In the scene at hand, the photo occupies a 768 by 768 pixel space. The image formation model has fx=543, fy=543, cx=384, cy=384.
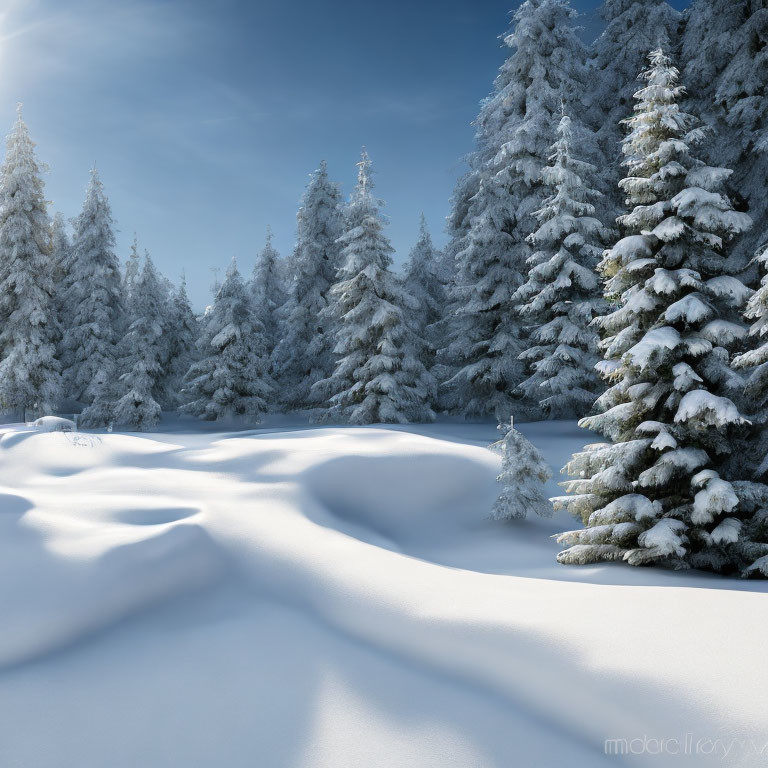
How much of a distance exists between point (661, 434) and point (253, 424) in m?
21.3

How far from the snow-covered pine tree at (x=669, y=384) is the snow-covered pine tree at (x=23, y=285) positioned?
25820 mm

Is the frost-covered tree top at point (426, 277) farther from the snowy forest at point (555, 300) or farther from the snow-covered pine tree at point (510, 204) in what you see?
the snow-covered pine tree at point (510, 204)

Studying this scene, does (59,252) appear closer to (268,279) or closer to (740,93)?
(268,279)

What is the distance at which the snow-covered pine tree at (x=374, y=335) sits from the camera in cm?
1984

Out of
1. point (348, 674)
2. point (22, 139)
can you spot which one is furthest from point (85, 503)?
point (22, 139)

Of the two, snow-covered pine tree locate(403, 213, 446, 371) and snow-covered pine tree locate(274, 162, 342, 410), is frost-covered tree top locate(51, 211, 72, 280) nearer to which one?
snow-covered pine tree locate(274, 162, 342, 410)

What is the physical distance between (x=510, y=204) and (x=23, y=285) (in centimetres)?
2234

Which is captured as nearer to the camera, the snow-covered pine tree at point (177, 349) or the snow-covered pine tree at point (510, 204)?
the snow-covered pine tree at point (510, 204)

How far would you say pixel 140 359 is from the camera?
26.9 metres

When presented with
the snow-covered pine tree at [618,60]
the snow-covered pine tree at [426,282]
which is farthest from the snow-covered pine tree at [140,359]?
the snow-covered pine tree at [618,60]

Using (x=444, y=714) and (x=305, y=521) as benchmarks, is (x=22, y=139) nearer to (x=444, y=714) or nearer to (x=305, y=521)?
(x=305, y=521)

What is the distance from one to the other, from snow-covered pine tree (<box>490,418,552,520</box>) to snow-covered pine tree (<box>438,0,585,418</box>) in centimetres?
1006

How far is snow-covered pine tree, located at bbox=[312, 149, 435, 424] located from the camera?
1984 cm

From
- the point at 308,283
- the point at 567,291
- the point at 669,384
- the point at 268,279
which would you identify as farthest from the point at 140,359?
the point at 669,384
